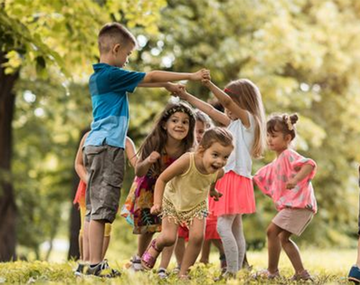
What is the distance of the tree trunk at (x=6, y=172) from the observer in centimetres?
1477

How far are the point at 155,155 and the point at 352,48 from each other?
13677 mm

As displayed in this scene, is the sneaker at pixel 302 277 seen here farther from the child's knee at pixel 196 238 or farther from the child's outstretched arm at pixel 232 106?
the child's outstretched arm at pixel 232 106

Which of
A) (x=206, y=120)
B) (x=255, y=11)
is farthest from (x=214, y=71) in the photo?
(x=206, y=120)

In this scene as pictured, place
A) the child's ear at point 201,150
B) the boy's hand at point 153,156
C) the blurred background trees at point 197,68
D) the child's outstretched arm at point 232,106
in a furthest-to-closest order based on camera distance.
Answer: the blurred background trees at point 197,68 → the child's outstretched arm at point 232,106 → the boy's hand at point 153,156 → the child's ear at point 201,150

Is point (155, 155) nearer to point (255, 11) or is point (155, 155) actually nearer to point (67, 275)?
point (67, 275)

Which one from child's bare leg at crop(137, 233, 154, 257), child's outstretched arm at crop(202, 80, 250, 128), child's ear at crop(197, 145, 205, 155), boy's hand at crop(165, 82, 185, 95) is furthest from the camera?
child's bare leg at crop(137, 233, 154, 257)

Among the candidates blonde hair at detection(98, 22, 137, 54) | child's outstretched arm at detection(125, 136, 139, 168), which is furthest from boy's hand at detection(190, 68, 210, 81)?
child's outstretched arm at detection(125, 136, 139, 168)

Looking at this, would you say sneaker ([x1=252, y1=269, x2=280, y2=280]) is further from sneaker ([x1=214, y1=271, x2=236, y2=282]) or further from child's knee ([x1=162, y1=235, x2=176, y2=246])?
child's knee ([x1=162, y1=235, x2=176, y2=246])

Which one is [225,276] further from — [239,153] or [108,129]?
[108,129]

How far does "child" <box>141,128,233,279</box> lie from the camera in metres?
5.49

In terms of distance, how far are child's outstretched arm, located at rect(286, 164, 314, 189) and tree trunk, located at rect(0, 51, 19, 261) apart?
957cm

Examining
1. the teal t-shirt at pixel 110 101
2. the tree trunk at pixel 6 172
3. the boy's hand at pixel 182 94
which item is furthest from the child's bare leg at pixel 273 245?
the tree trunk at pixel 6 172

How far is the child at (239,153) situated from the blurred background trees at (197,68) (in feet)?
10.5

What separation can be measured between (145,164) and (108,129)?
1.85 feet
